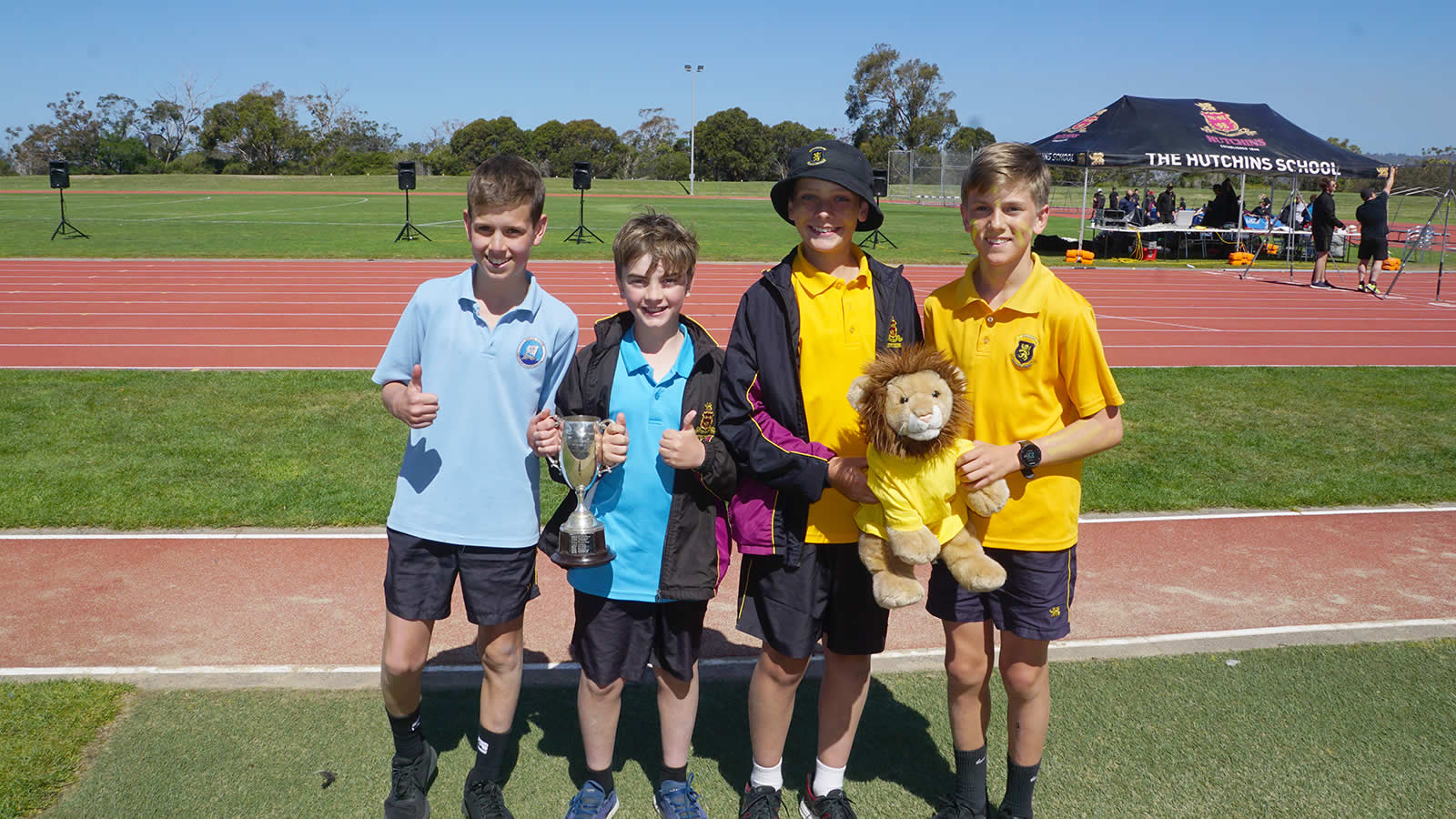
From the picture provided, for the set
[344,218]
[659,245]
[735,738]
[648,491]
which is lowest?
[735,738]

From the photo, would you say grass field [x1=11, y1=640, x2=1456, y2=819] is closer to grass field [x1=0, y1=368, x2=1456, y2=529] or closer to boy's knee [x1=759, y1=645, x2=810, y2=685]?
boy's knee [x1=759, y1=645, x2=810, y2=685]

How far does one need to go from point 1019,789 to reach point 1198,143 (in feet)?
77.8

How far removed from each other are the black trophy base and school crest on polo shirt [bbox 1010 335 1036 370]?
4.11 feet

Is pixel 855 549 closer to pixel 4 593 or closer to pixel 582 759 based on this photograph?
pixel 582 759

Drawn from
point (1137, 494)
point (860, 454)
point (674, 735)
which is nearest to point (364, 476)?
point (674, 735)

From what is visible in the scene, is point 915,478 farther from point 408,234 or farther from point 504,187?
point 408,234

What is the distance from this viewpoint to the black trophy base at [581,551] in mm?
2725

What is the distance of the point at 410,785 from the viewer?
3098mm

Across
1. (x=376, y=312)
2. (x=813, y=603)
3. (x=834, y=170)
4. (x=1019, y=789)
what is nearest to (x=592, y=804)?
(x=813, y=603)

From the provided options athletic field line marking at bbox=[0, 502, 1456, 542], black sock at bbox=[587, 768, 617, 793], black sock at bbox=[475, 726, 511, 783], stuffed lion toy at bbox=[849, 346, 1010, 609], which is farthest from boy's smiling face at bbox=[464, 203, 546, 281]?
athletic field line marking at bbox=[0, 502, 1456, 542]

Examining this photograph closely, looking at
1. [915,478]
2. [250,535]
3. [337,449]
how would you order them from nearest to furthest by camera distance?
[915,478] < [250,535] < [337,449]

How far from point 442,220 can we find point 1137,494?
2754 centimetres

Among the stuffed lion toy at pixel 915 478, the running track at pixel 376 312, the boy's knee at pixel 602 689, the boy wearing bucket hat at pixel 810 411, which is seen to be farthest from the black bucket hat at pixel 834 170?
the running track at pixel 376 312

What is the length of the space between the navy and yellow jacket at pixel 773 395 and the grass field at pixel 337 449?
3411 mm
